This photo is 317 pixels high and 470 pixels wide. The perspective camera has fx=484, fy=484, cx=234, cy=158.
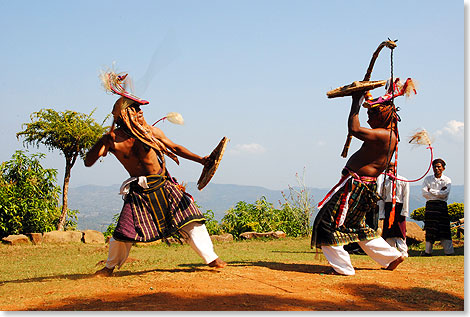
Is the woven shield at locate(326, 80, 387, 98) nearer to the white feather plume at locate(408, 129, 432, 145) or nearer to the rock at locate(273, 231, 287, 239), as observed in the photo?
the white feather plume at locate(408, 129, 432, 145)

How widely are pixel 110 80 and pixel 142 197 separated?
4.38ft

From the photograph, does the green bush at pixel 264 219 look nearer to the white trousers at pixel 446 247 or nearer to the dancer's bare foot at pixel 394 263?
the white trousers at pixel 446 247

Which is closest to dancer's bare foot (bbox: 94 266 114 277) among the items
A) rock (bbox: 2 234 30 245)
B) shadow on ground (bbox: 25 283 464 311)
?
shadow on ground (bbox: 25 283 464 311)

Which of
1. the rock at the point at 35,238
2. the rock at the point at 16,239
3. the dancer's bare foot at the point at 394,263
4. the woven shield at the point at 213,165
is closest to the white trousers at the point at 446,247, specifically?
the dancer's bare foot at the point at 394,263

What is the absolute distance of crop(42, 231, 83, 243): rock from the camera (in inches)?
420

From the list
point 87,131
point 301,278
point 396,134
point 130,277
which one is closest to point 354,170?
point 396,134

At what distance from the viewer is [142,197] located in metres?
5.25

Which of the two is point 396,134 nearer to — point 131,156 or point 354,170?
point 354,170

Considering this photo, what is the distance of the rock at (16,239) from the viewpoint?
1017 cm

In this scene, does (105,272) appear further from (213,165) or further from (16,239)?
(16,239)

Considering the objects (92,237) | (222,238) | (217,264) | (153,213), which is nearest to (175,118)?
(153,213)

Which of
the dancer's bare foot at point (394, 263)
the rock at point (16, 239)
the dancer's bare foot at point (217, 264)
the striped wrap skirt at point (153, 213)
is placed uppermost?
the striped wrap skirt at point (153, 213)

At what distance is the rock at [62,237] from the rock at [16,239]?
0.40 meters

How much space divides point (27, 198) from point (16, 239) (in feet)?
4.30
